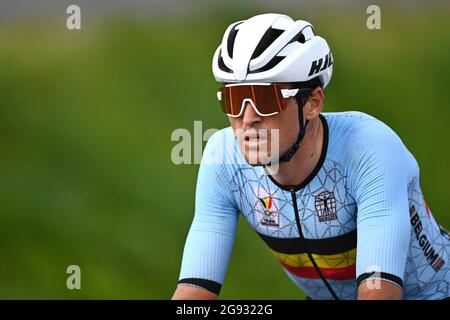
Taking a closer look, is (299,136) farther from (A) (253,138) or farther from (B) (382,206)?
(B) (382,206)

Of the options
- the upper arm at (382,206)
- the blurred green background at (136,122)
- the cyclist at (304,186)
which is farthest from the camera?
the blurred green background at (136,122)

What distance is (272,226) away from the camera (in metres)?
5.52

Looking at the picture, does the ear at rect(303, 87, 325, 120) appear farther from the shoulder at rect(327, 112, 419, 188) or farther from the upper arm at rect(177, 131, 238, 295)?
the upper arm at rect(177, 131, 238, 295)

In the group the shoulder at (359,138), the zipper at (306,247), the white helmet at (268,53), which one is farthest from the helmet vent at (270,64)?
the zipper at (306,247)

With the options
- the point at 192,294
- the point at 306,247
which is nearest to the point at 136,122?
the point at 306,247

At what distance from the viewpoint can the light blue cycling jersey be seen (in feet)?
16.6

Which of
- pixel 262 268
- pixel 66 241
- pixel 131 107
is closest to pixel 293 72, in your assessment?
pixel 262 268

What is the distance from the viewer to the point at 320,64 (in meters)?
5.28

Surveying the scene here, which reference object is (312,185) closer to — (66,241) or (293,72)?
(293,72)

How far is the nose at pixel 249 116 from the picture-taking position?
5.03 meters

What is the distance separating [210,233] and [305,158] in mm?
624

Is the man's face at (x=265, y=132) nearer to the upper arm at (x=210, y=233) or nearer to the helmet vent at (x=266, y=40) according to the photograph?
the helmet vent at (x=266, y=40)

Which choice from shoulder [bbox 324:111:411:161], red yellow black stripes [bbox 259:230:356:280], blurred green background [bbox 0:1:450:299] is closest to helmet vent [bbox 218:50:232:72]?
shoulder [bbox 324:111:411:161]

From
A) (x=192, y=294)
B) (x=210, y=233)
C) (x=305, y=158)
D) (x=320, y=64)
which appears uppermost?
(x=320, y=64)
